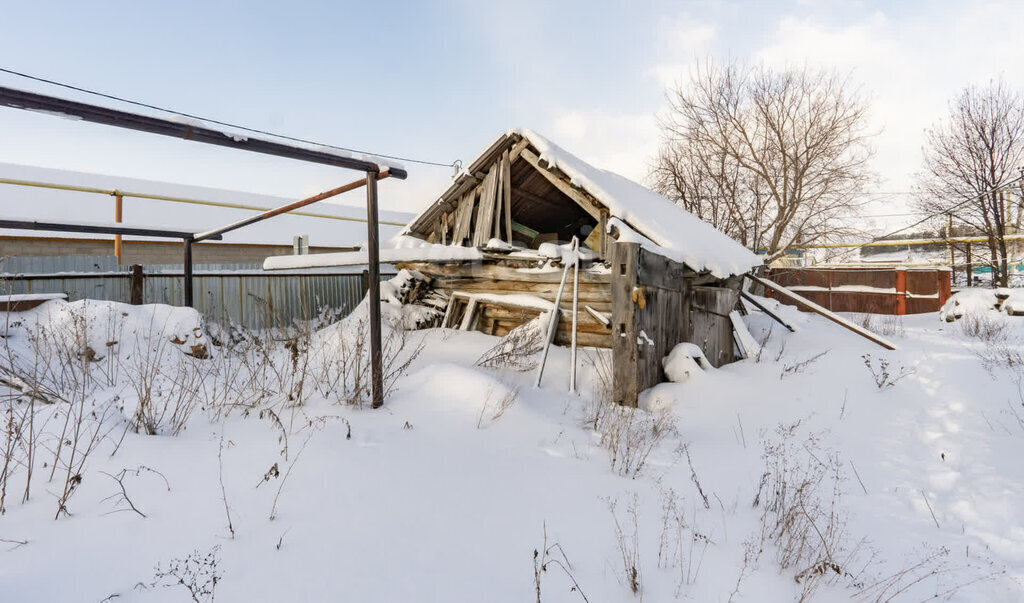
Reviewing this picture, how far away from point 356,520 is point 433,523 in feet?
1.36

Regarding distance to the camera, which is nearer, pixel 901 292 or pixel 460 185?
pixel 460 185

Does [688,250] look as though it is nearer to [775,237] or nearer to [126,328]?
[126,328]

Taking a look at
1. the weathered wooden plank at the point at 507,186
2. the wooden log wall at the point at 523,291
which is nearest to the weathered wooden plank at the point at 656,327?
the wooden log wall at the point at 523,291

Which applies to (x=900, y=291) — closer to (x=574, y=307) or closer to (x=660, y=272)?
(x=660, y=272)

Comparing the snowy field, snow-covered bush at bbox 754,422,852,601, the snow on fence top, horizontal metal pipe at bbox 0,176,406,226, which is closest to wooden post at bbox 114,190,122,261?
horizontal metal pipe at bbox 0,176,406,226

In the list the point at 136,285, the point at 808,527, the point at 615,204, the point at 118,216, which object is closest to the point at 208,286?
the point at 136,285

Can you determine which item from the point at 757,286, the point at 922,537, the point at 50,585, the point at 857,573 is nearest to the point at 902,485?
the point at 922,537

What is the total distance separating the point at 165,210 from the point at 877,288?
75.9ft

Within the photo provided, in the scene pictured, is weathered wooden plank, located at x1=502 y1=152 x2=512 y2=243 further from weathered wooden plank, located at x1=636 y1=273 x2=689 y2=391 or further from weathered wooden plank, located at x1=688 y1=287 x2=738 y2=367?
weathered wooden plank, located at x1=688 y1=287 x2=738 y2=367

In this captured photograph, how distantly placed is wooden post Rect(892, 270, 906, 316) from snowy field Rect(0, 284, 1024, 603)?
41.9ft

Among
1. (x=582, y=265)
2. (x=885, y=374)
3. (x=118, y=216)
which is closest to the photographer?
(x=885, y=374)

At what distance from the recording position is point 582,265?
7.04 metres

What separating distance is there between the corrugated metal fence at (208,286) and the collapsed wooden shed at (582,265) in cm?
280

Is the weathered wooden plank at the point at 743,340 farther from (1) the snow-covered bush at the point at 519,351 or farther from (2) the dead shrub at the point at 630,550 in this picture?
(2) the dead shrub at the point at 630,550
